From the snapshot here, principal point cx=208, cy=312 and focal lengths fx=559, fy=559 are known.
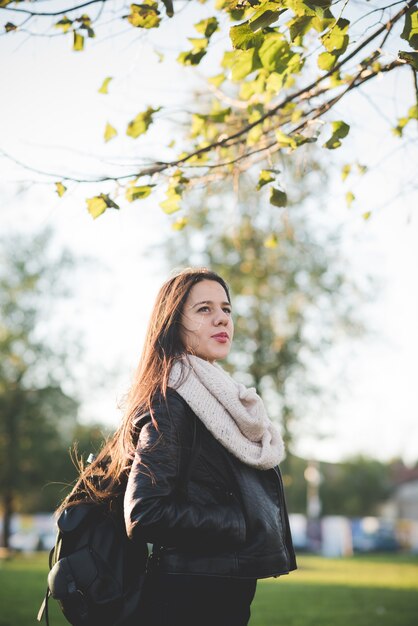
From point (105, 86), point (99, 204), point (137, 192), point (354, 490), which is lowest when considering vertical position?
point (354, 490)

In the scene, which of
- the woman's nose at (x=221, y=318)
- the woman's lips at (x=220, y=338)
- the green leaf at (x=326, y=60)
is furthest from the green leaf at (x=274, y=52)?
the woman's lips at (x=220, y=338)

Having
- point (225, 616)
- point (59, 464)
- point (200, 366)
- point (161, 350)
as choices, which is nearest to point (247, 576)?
point (225, 616)

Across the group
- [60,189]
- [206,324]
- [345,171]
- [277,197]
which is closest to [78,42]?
[60,189]

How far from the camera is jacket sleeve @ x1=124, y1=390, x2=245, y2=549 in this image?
2000 mm

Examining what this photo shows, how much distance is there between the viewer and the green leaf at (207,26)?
3457mm

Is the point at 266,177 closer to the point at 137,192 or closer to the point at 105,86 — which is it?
the point at 137,192

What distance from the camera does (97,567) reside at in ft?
7.13

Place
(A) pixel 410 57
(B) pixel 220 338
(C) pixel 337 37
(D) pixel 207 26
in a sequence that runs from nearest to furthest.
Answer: (B) pixel 220 338
(A) pixel 410 57
(C) pixel 337 37
(D) pixel 207 26

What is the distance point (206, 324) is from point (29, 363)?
1069 inches

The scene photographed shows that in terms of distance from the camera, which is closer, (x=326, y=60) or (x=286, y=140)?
(x=326, y=60)

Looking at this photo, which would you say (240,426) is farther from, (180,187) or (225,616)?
(180,187)

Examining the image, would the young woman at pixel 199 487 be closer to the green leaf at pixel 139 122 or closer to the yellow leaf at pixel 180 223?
the green leaf at pixel 139 122

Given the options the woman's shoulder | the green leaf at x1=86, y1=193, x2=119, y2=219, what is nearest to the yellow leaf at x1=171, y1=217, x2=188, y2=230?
the green leaf at x1=86, y1=193, x2=119, y2=219

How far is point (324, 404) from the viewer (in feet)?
71.1
